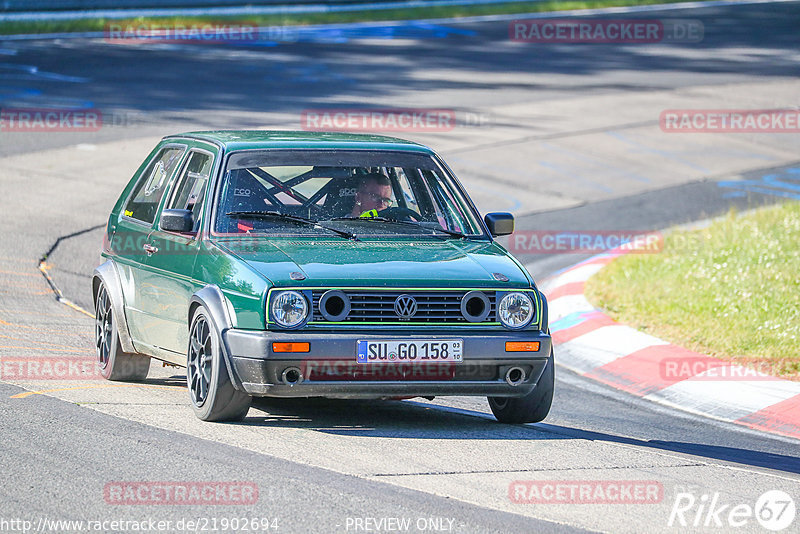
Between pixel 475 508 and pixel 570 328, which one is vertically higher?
pixel 475 508

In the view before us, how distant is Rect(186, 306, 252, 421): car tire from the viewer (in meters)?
6.61

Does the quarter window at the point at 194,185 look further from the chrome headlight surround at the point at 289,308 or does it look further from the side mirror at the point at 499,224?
the side mirror at the point at 499,224

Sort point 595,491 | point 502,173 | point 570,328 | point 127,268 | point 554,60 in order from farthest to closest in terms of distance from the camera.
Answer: point 554,60 → point 502,173 → point 570,328 → point 127,268 → point 595,491

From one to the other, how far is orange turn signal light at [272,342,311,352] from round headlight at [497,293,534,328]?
3.48 feet

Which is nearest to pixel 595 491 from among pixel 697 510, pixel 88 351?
pixel 697 510

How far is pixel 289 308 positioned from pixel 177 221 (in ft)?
3.73

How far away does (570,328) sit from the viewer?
36.2ft

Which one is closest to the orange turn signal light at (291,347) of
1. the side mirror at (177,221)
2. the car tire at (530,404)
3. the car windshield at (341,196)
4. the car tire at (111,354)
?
the car windshield at (341,196)

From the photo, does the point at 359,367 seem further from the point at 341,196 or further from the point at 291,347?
the point at 341,196

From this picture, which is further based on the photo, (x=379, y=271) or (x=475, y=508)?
(x=379, y=271)

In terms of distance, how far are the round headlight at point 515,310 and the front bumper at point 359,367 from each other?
60 millimetres

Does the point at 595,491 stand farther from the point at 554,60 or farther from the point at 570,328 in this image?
the point at 554,60

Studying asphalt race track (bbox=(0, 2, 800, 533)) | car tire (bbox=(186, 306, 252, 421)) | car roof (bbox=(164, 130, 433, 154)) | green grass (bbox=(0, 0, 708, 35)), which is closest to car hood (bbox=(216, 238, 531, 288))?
car tire (bbox=(186, 306, 252, 421))

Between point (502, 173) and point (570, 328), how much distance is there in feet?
23.9
